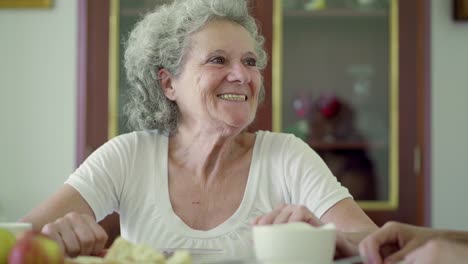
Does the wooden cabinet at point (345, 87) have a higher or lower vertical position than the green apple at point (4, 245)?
higher

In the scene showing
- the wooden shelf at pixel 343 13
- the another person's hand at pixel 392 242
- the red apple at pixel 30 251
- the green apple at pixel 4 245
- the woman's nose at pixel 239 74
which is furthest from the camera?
the wooden shelf at pixel 343 13

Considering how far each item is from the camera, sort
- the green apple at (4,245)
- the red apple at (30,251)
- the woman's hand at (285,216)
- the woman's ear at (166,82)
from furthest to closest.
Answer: the woman's ear at (166,82) < the woman's hand at (285,216) < the green apple at (4,245) < the red apple at (30,251)

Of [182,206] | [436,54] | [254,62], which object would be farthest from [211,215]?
[436,54]

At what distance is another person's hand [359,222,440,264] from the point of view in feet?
3.93

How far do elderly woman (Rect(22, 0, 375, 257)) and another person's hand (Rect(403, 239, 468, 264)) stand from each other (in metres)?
0.72

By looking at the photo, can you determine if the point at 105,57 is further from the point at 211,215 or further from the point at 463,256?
the point at 463,256

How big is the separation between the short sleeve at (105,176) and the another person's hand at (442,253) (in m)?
1.04

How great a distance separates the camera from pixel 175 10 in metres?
2.05

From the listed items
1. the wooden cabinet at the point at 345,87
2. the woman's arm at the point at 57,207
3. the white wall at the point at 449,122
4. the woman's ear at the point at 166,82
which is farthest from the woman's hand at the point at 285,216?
the white wall at the point at 449,122

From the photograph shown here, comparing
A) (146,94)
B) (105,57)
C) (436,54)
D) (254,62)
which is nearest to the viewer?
(254,62)

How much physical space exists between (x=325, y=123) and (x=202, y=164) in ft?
5.15

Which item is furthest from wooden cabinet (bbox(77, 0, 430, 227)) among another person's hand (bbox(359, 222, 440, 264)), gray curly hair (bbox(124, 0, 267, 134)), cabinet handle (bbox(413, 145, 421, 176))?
A: another person's hand (bbox(359, 222, 440, 264))

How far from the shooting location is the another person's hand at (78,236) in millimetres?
1337

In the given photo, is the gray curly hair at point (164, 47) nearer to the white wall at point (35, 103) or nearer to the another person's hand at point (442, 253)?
the another person's hand at point (442, 253)
